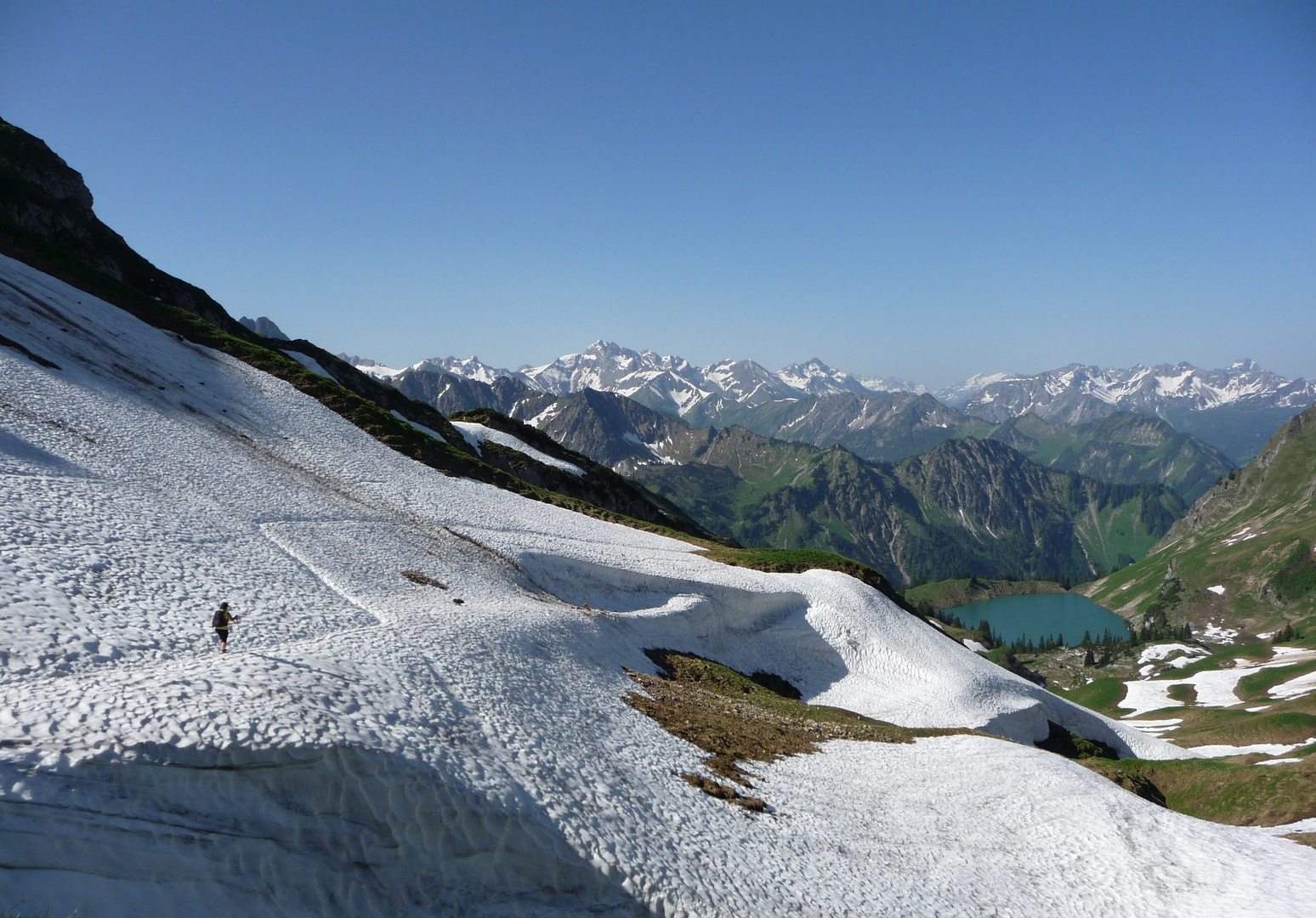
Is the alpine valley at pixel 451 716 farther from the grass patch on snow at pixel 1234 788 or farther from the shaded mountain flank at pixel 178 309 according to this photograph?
the shaded mountain flank at pixel 178 309

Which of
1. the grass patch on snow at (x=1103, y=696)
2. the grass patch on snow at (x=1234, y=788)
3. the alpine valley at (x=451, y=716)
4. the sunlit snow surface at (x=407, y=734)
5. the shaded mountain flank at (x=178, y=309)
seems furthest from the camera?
the grass patch on snow at (x=1103, y=696)

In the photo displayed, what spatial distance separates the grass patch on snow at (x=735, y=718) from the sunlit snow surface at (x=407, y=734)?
3.94 feet

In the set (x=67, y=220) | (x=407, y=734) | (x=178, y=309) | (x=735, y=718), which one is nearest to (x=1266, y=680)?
(x=735, y=718)

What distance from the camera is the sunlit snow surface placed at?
39.3 ft

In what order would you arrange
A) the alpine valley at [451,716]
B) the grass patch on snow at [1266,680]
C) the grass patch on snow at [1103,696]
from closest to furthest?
the alpine valley at [451,716] < the grass patch on snow at [1266,680] < the grass patch on snow at [1103,696]

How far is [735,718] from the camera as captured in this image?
30250 mm

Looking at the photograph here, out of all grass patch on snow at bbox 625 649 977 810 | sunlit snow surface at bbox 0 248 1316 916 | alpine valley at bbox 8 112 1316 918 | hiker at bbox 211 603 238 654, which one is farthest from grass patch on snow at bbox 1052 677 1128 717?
hiker at bbox 211 603 238 654

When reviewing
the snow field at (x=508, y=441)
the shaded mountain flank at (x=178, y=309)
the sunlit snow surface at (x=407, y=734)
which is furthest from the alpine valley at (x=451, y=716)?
the snow field at (x=508, y=441)

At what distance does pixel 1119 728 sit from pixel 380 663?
6360 cm

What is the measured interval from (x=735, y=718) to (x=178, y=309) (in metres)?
69.4

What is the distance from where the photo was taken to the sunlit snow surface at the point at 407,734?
472 inches

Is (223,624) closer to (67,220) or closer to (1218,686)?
(67,220)

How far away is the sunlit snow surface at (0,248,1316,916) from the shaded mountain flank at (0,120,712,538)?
14654mm

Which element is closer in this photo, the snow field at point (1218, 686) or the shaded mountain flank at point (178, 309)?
the shaded mountain flank at point (178, 309)
